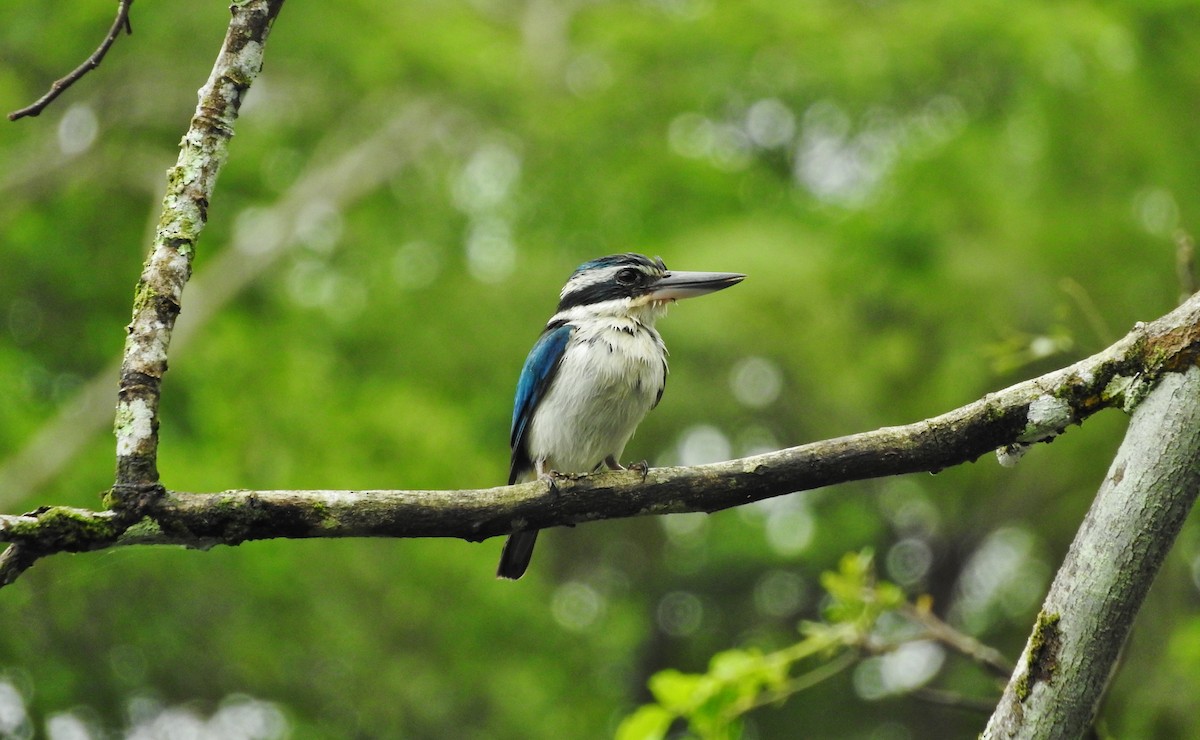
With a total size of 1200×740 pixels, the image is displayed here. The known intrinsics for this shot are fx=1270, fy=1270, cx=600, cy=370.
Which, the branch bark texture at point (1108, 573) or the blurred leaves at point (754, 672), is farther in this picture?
the blurred leaves at point (754, 672)

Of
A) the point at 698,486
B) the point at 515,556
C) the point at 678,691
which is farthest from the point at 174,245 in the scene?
the point at 515,556

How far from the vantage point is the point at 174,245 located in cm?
297

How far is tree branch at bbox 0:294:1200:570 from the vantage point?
9.22 ft

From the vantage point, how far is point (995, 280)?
11.7 m

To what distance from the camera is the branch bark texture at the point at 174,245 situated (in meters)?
2.75

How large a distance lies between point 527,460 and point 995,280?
7236 mm

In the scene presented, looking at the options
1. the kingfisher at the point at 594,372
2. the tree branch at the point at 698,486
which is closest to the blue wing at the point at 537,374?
the kingfisher at the point at 594,372

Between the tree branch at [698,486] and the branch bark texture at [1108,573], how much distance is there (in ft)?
0.53

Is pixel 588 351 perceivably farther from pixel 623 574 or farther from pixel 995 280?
pixel 623 574

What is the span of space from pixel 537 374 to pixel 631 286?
0.60m

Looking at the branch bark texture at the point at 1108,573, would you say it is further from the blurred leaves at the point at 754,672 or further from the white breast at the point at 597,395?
the white breast at the point at 597,395

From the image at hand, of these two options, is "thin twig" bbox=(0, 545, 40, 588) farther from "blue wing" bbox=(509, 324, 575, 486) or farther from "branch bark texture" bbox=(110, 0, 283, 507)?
"blue wing" bbox=(509, 324, 575, 486)

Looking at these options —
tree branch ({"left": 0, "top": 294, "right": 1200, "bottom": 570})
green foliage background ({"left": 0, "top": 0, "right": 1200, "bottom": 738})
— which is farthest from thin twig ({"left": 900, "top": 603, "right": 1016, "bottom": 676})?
green foliage background ({"left": 0, "top": 0, "right": 1200, "bottom": 738})

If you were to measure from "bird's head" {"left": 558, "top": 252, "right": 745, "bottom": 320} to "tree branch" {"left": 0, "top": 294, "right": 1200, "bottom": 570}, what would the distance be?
2201 mm
